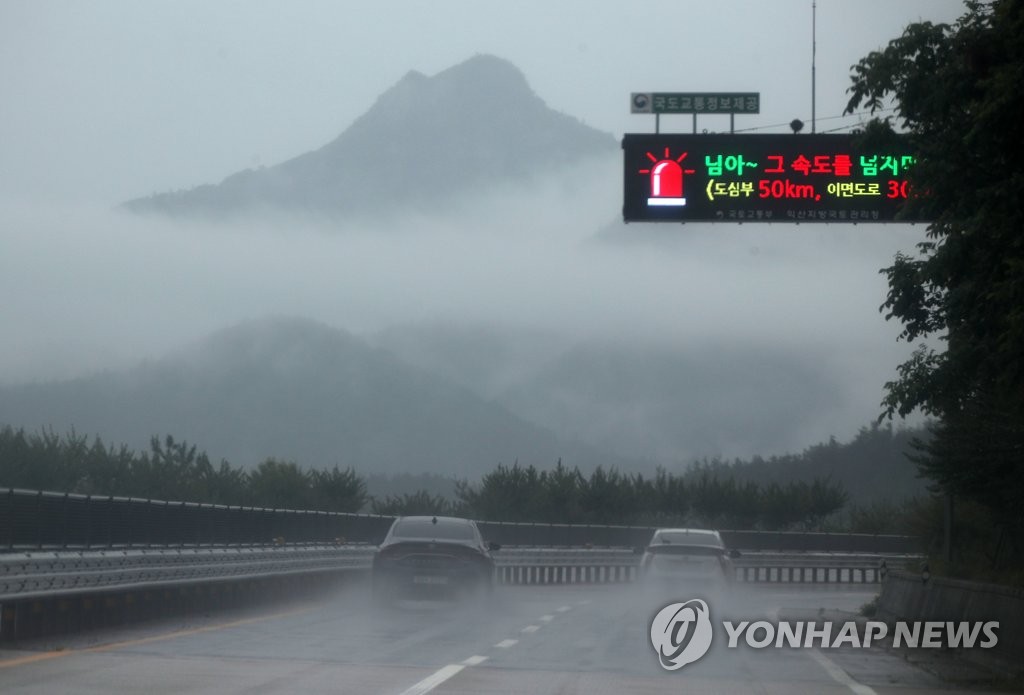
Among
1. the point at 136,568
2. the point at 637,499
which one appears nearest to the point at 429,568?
the point at 136,568

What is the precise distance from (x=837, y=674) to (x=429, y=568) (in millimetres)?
9890

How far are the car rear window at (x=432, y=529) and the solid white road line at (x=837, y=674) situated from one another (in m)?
8.32

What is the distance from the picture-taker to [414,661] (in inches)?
611

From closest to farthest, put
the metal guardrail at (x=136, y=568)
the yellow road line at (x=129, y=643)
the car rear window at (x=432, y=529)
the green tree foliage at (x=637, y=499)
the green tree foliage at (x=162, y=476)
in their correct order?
the yellow road line at (x=129, y=643) < the metal guardrail at (x=136, y=568) < the car rear window at (x=432, y=529) < the green tree foliage at (x=162, y=476) < the green tree foliage at (x=637, y=499)

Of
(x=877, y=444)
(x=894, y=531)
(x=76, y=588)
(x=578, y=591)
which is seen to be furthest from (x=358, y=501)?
(x=877, y=444)

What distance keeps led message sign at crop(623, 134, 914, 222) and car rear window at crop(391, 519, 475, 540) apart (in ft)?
22.2

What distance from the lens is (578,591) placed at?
3656 centimetres

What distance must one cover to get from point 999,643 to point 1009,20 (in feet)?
21.9

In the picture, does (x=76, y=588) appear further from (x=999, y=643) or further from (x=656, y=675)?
(x=999, y=643)

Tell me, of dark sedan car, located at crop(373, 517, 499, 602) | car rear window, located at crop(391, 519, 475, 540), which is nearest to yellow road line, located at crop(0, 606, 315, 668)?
dark sedan car, located at crop(373, 517, 499, 602)

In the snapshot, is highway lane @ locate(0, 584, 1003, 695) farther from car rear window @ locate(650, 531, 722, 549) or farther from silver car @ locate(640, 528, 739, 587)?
car rear window @ locate(650, 531, 722, 549)

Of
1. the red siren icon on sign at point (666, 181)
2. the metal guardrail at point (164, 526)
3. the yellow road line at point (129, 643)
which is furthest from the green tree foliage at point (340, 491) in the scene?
the red siren icon on sign at point (666, 181)

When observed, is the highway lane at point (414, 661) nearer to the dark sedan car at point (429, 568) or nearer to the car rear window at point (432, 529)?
the dark sedan car at point (429, 568)

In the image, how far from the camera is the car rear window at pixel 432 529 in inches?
992
